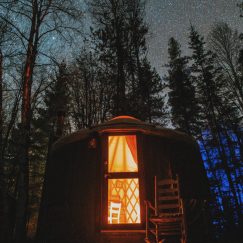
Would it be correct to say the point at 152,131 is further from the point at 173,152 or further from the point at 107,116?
the point at 107,116

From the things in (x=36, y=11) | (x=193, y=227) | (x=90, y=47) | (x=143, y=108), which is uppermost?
(x=90, y=47)

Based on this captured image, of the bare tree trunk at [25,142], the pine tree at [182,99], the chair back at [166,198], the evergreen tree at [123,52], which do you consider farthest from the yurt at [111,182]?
the pine tree at [182,99]

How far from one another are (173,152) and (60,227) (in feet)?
9.32

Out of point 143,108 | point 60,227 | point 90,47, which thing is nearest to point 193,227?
point 60,227

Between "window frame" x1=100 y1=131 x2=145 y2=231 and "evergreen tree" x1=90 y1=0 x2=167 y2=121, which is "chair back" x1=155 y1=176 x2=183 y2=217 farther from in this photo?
"evergreen tree" x1=90 y1=0 x2=167 y2=121

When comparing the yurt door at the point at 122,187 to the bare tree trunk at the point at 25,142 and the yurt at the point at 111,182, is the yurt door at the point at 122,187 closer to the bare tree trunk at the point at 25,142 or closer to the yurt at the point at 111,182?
the yurt at the point at 111,182

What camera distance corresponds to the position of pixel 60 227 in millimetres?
4797

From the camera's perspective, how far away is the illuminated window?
18.4 ft

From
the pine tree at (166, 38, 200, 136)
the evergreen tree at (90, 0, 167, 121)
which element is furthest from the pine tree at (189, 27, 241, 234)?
the evergreen tree at (90, 0, 167, 121)

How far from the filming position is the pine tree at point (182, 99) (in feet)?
48.2

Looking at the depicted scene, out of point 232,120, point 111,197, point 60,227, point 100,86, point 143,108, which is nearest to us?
point 60,227

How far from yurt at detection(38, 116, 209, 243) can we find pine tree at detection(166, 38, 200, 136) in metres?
8.99

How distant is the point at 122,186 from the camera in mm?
5887

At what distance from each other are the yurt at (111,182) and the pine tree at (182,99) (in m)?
8.99
